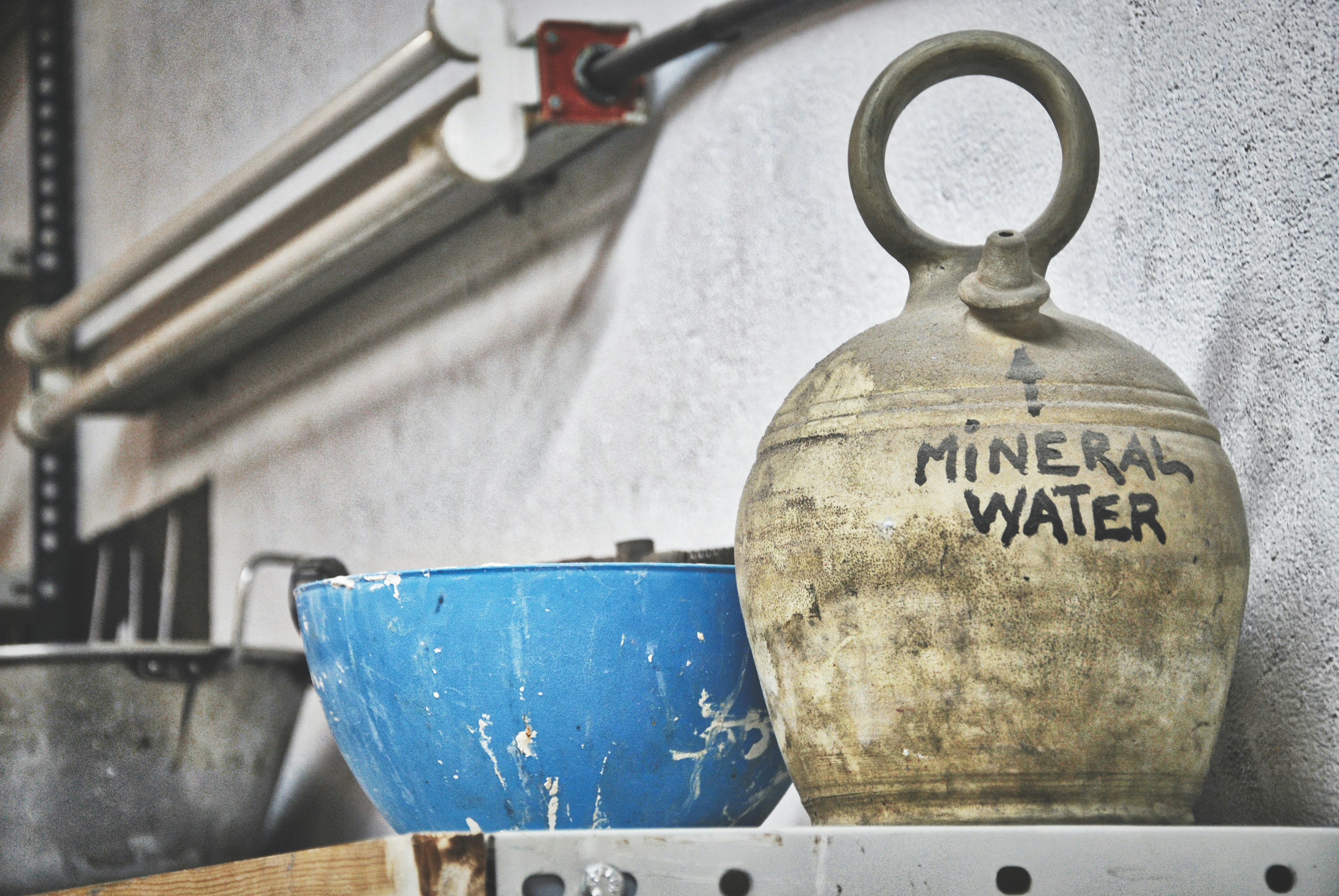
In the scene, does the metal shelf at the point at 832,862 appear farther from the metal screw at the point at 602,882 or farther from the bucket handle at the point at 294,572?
the bucket handle at the point at 294,572

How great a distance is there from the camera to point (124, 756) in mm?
1207

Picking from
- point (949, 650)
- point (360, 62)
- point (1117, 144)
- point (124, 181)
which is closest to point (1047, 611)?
point (949, 650)

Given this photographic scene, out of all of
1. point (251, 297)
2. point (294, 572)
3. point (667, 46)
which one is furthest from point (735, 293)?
point (251, 297)

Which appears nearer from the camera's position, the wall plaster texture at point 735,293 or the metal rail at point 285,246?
the wall plaster texture at point 735,293

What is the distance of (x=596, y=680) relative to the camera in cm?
68

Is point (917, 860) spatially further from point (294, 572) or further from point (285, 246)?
point (285, 246)

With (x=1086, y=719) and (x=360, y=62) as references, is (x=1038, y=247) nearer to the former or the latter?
(x=1086, y=719)

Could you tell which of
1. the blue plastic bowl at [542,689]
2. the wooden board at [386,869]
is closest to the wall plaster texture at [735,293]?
the blue plastic bowl at [542,689]

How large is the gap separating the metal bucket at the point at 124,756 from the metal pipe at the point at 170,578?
821 mm

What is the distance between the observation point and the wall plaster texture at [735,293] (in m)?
0.65

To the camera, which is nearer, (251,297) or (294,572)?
(294,572)

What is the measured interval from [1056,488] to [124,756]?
0.96 m

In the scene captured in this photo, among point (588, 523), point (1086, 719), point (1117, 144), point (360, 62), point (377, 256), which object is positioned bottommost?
point (1086, 719)

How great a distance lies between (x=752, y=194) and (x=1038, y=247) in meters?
0.51
